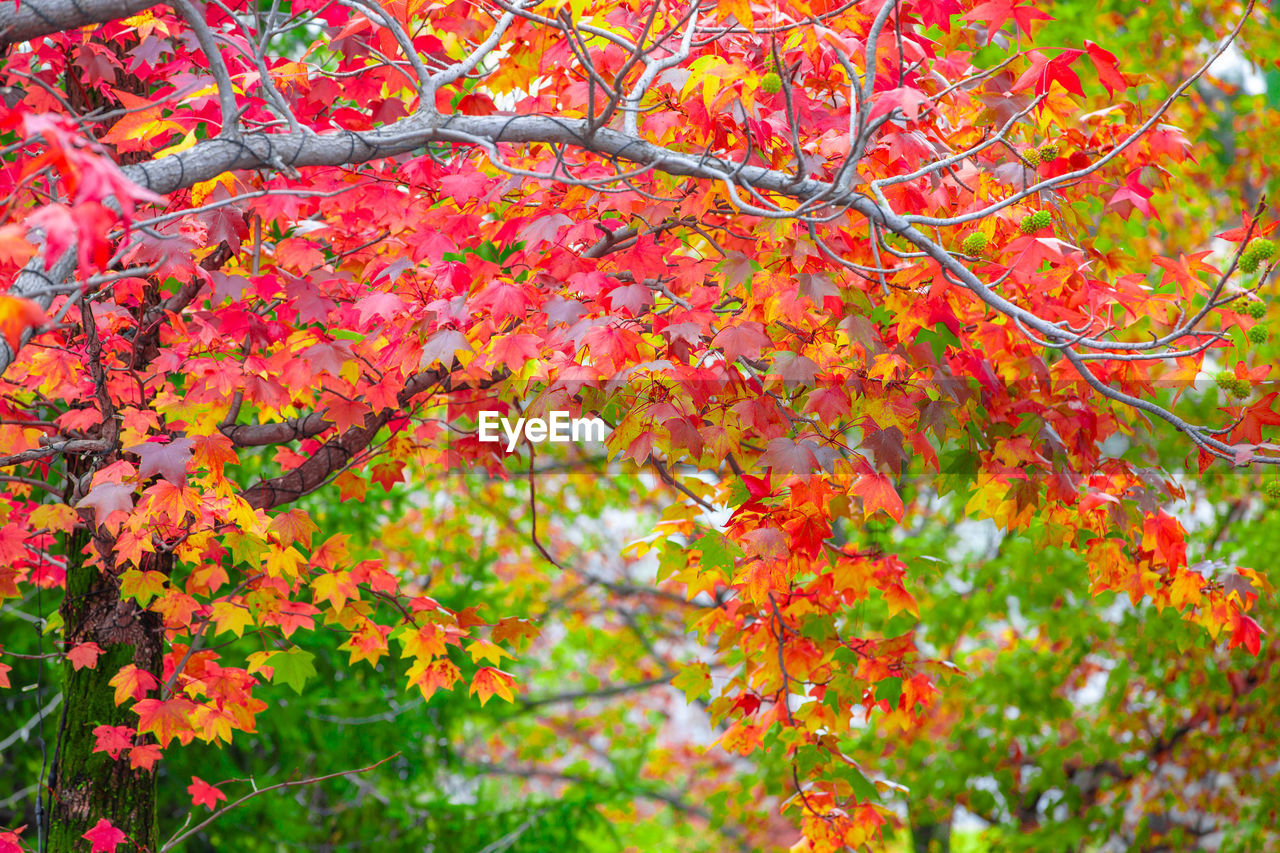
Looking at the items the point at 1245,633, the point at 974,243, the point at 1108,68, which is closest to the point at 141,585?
the point at 974,243

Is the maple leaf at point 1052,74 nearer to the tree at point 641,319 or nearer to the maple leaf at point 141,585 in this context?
the tree at point 641,319

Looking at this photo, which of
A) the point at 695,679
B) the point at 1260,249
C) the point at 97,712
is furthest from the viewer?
the point at 695,679

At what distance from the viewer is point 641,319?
3814 mm

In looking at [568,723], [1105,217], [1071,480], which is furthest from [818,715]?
[568,723]

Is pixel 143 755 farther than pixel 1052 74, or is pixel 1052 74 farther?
pixel 143 755

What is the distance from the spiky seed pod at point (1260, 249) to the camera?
301 centimetres

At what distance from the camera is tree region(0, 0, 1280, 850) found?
11.1 ft

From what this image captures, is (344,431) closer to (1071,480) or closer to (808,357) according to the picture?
(808,357)

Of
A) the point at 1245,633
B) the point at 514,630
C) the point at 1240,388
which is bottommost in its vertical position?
the point at 514,630

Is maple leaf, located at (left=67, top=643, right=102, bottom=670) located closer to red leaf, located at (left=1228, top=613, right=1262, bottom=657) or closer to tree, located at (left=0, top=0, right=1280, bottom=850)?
tree, located at (left=0, top=0, right=1280, bottom=850)

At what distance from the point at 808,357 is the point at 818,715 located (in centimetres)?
180

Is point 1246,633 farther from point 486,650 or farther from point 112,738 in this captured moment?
point 112,738

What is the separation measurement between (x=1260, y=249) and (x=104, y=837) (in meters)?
4.67

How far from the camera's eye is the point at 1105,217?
7.53m
